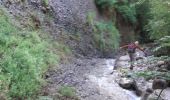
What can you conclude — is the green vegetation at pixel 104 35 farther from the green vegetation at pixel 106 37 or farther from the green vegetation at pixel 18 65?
the green vegetation at pixel 18 65

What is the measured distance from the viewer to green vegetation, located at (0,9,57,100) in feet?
24.7

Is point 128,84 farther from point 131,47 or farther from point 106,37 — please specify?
point 106,37

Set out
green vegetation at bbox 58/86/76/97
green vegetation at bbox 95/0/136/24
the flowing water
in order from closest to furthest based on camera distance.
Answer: green vegetation at bbox 58/86/76/97
the flowing water
green vegetation at bbox 95/0/136/24

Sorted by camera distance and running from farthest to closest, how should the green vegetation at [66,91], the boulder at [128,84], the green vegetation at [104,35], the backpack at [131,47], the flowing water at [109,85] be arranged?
the green vegetation at [104,35]
the backpack at [131,47]
the boulder at [128,84]
the flowing water at [109,85]
the green vegetation at [66,91]

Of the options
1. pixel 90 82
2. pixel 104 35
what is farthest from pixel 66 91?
pixel 104 35

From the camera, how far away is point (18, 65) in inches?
325

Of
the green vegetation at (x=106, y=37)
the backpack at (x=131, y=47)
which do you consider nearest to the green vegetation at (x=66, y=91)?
the backpack at (x=131, y=47)

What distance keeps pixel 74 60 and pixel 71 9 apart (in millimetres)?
4413

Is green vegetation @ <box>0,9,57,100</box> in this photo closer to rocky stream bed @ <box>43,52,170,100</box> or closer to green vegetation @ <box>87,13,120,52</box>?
rocky stream bed @ <box>43,52,170,100</box>

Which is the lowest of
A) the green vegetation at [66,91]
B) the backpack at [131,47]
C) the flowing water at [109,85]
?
the flowing water at [109,85]

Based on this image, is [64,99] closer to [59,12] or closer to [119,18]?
[59,12]

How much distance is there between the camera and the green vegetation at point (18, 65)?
7.53m

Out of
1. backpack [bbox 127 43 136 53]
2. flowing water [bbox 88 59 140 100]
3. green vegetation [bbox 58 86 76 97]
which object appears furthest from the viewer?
backpack [bbox 127 43 136 53]

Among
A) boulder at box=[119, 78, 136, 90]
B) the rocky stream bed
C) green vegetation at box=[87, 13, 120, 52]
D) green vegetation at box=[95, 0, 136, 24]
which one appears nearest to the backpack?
the rocky stream bed
